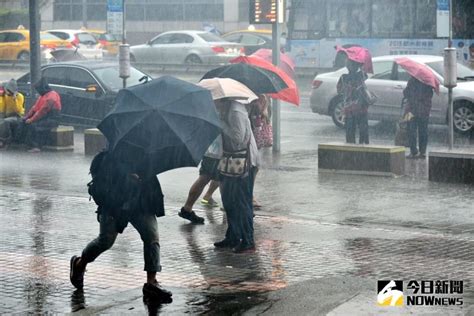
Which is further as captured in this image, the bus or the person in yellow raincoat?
the bus

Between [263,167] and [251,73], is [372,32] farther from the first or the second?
[251,73]

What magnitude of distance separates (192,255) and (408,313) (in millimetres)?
3049

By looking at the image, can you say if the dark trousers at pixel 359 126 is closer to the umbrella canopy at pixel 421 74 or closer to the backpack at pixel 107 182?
the umbrella canopy at pixel 421 74

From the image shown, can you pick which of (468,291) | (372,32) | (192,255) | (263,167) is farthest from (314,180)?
(372,32)

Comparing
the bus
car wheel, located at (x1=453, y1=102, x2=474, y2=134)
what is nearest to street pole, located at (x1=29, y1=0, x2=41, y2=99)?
car wheel, located at (x1=453, y1=102, x2=474, y2=134)

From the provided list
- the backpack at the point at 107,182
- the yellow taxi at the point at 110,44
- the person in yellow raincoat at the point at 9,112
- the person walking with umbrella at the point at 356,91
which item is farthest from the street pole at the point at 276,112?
the yellow taxi at the point at 110,44

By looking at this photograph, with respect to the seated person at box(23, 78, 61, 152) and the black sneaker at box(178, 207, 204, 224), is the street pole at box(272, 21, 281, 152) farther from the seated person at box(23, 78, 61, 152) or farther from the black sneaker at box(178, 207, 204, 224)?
the black sneaker at box(178, 207, 204, 224)

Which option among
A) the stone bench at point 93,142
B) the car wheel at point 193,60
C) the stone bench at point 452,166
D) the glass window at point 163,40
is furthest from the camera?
the glass window at point 163,40

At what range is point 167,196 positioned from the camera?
14.9m

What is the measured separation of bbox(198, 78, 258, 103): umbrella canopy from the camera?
10.9 metres

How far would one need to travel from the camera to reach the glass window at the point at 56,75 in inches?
937

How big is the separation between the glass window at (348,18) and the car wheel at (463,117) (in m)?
11.5

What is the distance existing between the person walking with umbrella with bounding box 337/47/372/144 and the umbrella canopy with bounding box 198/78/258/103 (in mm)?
8448

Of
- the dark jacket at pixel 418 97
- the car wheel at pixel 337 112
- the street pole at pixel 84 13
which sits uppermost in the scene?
the street pole at pixel 84 13
